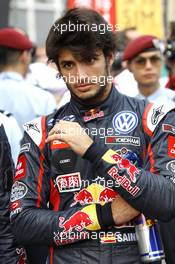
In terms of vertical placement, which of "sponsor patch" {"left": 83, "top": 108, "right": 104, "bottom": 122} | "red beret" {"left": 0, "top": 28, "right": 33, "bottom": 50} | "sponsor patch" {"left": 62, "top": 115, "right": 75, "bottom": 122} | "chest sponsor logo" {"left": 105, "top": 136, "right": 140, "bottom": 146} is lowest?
"chest sponsor logo" {"left": 105, "top": 136, "right": 140, "bottom": 146}

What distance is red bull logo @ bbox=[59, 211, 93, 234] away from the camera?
2.99 meters

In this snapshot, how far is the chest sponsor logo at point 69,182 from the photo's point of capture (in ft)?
10.2

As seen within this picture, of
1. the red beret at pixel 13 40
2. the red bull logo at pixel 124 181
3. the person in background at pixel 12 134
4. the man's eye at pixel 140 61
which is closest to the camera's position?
the red bull logo at pixel 124 181

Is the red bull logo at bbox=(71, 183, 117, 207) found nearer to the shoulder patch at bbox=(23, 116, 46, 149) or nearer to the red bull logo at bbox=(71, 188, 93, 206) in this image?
the red bull logo at bbox=(71, 188, 93, 206)

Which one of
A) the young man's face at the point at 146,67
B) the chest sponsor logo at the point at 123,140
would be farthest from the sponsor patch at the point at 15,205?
the young man's face at the point at 146,67

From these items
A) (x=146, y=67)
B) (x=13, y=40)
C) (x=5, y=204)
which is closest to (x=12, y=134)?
(x=5, y=204)

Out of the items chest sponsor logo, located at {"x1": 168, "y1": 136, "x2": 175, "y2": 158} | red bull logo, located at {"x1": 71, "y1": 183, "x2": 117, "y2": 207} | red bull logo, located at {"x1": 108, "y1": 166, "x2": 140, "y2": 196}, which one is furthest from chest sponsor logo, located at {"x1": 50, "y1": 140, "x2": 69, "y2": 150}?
chest sponsor logo, located at {"x1": 168, "y1": 136, "x2": 175, "y2": 158}

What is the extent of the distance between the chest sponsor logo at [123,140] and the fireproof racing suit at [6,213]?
25.3 inches

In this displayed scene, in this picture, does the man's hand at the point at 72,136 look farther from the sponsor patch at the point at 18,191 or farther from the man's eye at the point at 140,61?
the man's eye at the point at 140,61

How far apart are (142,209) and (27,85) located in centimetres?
322

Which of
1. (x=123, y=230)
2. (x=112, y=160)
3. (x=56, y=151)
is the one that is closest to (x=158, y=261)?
(x=123, y=230)

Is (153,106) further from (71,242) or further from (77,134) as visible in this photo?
(71,242)

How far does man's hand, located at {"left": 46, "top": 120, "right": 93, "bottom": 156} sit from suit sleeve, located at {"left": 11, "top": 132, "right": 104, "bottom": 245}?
198 mm

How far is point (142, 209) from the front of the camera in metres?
2.90
